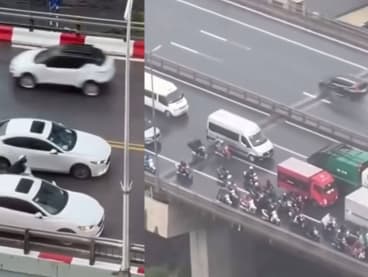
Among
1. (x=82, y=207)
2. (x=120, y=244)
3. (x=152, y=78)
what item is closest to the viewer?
(x=152, y=78)

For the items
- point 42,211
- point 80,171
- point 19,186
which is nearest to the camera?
point 42,211

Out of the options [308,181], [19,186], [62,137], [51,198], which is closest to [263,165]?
[308,181]

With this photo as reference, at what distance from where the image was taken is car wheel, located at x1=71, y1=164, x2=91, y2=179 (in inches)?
459

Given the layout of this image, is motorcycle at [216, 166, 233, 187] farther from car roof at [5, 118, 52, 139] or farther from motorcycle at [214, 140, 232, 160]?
car roof at [5, 118, 52, 139]

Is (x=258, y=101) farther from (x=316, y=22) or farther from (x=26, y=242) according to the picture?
(x=26, y=242)

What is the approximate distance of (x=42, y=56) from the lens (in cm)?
1351

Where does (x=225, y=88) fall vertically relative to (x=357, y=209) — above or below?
above

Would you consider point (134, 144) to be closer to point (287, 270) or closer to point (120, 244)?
point (120, 244)

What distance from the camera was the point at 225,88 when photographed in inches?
277

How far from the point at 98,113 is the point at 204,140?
5.95 m

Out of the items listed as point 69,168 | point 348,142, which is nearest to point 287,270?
point 348,142

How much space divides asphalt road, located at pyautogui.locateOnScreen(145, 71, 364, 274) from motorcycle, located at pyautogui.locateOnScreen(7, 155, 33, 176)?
434 centimetres

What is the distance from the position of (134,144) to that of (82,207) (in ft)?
5.71

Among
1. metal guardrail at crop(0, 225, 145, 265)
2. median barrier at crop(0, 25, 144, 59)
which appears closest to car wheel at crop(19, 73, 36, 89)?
median barrier at crop(0, 25, 144, 59)
